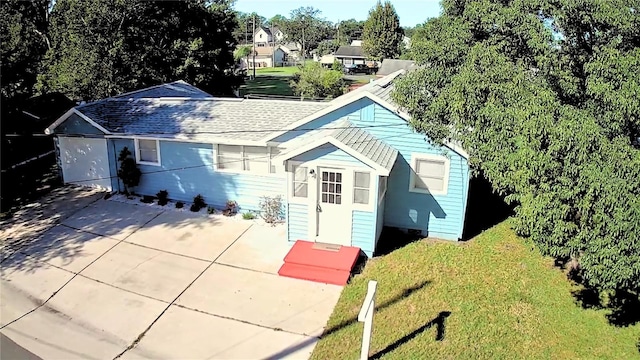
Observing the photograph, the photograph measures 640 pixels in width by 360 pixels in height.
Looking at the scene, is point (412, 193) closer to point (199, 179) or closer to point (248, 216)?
point (248, 216)

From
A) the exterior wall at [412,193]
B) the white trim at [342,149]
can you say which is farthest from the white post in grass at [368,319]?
the exterior wall at [412,193]

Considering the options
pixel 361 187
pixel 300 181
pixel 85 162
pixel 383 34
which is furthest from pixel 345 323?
pixel 383 34

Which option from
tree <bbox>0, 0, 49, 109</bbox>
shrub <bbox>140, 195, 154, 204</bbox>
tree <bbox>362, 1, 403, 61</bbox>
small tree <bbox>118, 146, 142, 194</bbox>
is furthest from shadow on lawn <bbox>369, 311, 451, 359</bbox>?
tree <bbox>362, 1, 403, 61</bbox>

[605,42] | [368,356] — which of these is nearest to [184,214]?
[368,356]

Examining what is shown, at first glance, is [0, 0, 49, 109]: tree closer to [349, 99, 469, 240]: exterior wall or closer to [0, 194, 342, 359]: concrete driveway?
[0, 194, 342, 359]: concrete driveway

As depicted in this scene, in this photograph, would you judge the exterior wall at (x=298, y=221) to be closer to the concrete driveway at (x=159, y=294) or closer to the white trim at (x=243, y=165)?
the concrete driveway at (x=159, y=294)

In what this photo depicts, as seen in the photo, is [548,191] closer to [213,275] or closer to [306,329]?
Result: [306,329]

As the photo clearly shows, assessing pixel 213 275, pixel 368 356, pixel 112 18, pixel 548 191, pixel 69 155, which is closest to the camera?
pixel 548 191
